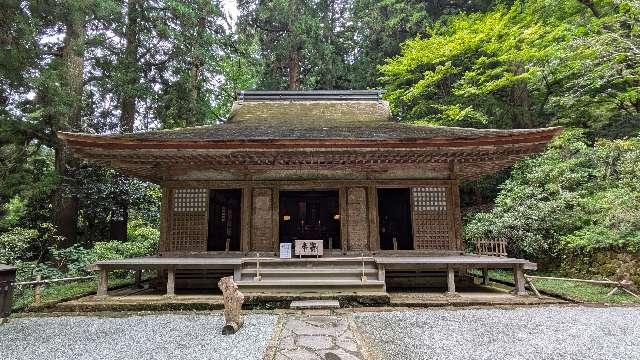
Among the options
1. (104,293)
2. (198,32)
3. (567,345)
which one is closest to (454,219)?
(567,345)

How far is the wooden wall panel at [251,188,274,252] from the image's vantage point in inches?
381

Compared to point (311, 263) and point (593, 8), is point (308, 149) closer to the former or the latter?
point (311, 263)

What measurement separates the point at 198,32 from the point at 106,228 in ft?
30.3

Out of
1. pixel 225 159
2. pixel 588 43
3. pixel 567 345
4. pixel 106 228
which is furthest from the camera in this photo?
pixel 106 228

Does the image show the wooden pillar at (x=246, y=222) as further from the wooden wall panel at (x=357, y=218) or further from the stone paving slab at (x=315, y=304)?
the stone paving slab at (x=315, y=304)

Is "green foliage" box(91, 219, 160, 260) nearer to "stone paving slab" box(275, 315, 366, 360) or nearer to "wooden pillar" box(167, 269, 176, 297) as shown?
"wooden pillar" box(167, 269, 176, 297)

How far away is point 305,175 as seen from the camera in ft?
32.4

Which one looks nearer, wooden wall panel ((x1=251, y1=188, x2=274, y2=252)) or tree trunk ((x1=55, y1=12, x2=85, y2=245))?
wooden wall panel ((x1=251, y1=188, x2=274, y2=252))

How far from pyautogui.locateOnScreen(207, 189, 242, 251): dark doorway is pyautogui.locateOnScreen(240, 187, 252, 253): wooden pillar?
128 cm

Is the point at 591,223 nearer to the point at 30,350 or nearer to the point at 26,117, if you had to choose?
the point at 30,350

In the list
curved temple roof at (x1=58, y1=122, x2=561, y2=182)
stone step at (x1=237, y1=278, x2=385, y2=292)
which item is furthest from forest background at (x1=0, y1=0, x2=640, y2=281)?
stone step at (x1=237, y1=278, x2=385, y2=292)

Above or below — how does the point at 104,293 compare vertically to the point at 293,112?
below

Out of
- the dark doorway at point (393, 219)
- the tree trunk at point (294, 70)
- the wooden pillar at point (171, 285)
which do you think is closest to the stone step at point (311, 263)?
the wooden pillar at point (171, 285)

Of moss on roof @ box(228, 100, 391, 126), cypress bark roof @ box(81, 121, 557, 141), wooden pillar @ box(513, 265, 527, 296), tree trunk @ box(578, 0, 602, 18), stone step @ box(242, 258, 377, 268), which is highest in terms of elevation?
tree trunk @ box(578, 0, 602, 18)
